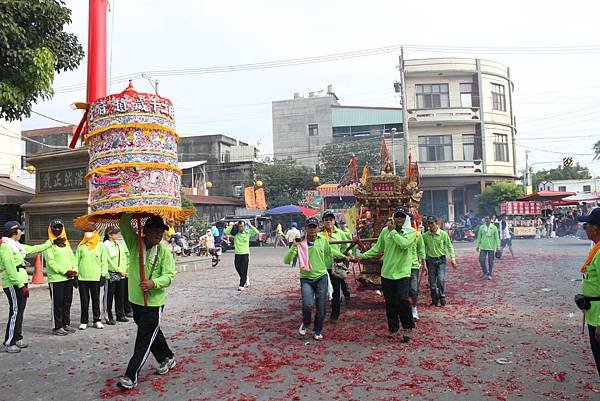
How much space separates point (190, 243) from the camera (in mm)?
26141

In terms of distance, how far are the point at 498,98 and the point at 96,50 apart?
29963 mm

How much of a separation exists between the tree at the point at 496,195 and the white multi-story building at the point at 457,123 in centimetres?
212

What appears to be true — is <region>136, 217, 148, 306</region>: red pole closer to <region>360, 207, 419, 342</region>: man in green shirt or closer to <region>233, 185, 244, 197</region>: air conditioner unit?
<region>360, 207, 419, 342</region>: man in green shirt

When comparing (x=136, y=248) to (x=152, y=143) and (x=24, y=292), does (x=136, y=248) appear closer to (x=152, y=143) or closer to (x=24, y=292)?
(x=152, y=143)

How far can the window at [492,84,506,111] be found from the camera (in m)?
35.7

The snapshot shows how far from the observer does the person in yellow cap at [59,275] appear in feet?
25.3

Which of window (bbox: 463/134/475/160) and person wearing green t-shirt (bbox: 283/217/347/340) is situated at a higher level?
window (bbox: 463/134/475/160)

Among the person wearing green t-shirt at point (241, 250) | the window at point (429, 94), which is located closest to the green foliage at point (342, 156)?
the window at point (429, 94)

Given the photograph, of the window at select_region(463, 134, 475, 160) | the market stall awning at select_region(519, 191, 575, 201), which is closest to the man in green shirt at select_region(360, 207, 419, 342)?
the market stall awning at select_region(519, 191, 575, 201)

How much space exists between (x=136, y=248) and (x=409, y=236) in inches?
151

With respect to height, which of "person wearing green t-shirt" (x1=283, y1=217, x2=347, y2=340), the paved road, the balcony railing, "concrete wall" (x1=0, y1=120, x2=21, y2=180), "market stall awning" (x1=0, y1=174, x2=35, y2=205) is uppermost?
the balcony railing

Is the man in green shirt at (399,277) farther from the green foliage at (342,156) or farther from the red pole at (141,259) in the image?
the green foliage at (342,156)

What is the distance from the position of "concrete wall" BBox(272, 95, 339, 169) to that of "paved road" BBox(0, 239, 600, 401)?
33.0 meters

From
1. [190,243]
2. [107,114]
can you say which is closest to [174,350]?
[107,114]
